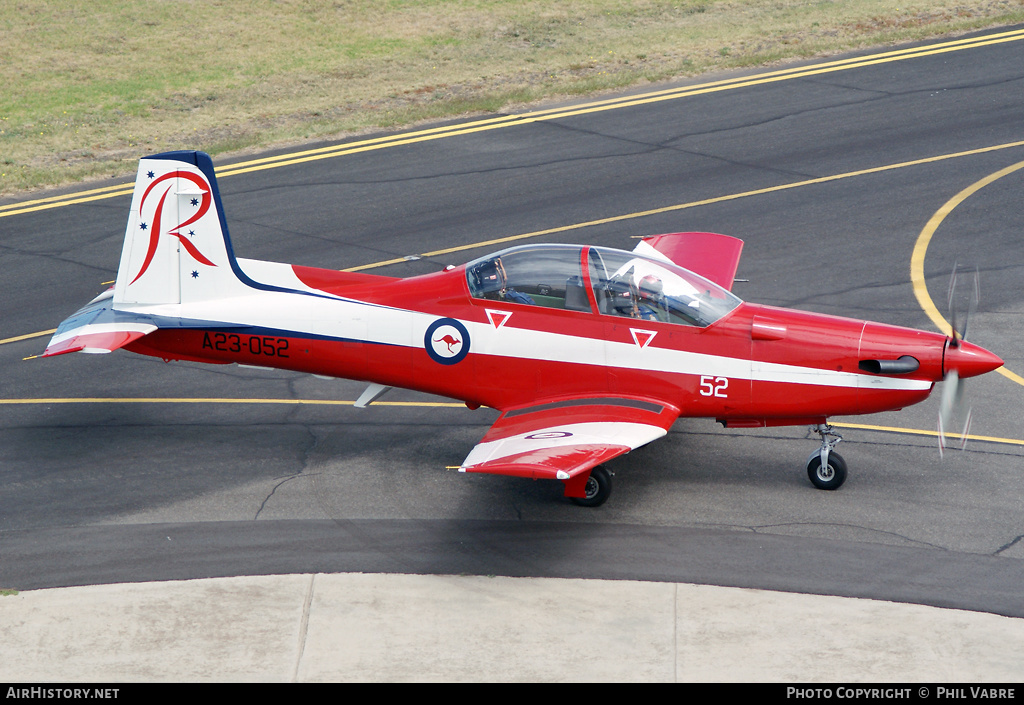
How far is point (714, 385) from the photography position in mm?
11594

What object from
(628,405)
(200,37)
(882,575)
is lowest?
(882,575)

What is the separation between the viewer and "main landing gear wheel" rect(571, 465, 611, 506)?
1166cm

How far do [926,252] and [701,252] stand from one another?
4991mm

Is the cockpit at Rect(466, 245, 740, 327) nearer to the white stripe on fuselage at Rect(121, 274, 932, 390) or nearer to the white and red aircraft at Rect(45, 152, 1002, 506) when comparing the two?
the white and red aircraft at Rect(45, 152, 1002, 506)

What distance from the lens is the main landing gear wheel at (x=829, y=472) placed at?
11781 millimetres

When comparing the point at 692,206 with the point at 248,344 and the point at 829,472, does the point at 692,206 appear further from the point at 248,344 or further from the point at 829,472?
the point at 248,344

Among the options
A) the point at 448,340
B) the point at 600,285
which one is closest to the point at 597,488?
the point at 600,285

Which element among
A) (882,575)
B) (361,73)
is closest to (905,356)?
(882,575)

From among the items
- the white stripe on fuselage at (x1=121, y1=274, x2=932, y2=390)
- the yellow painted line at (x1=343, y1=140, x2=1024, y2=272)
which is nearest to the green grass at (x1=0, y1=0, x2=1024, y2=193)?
the yellow painted line at (x1=343, y1=140, x2=1024, y2=272)

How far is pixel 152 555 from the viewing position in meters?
11.1

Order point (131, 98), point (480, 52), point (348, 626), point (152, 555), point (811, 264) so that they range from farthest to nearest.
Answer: point (480, 52) → point (131, 98) → point (811, 264) → point (152, 555) → point (348, 626)

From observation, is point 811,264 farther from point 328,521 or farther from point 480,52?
point 480,52

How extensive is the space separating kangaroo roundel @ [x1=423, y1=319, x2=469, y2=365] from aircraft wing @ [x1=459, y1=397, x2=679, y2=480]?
85 centimetres

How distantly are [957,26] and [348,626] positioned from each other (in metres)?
25.8
